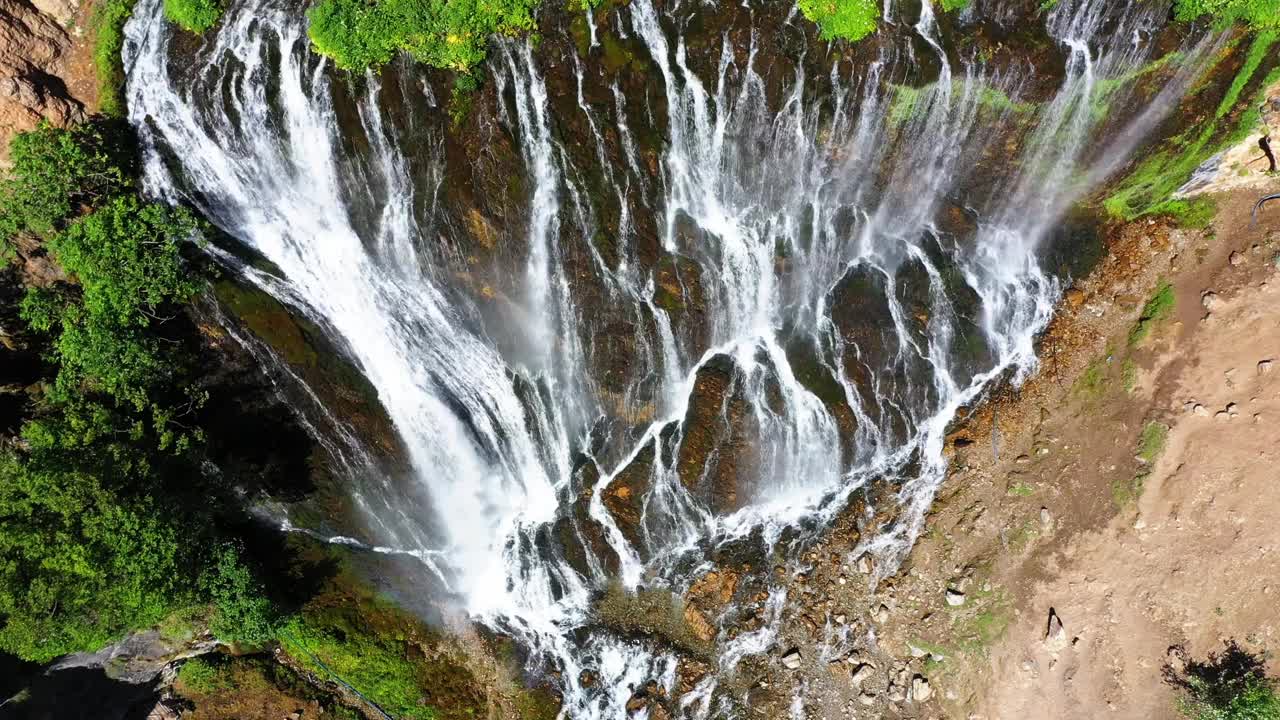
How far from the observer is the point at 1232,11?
18188 mm

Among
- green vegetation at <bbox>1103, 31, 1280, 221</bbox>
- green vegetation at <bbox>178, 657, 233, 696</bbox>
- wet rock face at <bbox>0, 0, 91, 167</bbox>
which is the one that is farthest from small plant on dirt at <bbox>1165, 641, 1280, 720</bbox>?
wet rock face at <bbox>0, 0, 91, 167</bbox>

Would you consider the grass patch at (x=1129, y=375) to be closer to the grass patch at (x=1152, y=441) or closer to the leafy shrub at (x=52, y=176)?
the grass patch at (x=1152, y=441)

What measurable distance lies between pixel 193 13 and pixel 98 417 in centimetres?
959

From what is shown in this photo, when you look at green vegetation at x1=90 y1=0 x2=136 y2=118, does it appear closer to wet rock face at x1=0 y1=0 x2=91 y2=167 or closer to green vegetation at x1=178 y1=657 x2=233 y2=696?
wet rock face at x1=0 y1=0 x2=91 y2=167

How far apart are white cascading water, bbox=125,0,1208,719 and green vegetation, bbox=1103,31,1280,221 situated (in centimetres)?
107

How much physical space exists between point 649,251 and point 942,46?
9.26 metres

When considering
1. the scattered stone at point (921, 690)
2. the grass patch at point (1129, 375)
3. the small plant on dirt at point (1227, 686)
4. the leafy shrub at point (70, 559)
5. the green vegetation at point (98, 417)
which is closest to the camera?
the leafy shrub at point (70, 559)

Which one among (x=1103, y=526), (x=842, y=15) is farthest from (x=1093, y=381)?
(x=842, y=15)

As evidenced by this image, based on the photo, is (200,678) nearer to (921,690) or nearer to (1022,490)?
(921,690)

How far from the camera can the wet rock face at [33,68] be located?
15.9 metres

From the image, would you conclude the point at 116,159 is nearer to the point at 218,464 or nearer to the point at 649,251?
the point at 218,464

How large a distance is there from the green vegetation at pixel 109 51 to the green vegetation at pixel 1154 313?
86.0ft

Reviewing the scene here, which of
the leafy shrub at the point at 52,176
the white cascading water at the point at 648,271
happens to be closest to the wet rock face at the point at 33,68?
the leafy shrub at the point at 52,176

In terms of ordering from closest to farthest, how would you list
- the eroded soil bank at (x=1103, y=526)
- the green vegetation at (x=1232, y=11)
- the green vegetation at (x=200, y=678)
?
1. the eroded soil bank at (x=1103, y=526)
2. the green vegetation at (x=1232, y=11)
3. the green vegetation at (x=200, y=678)
